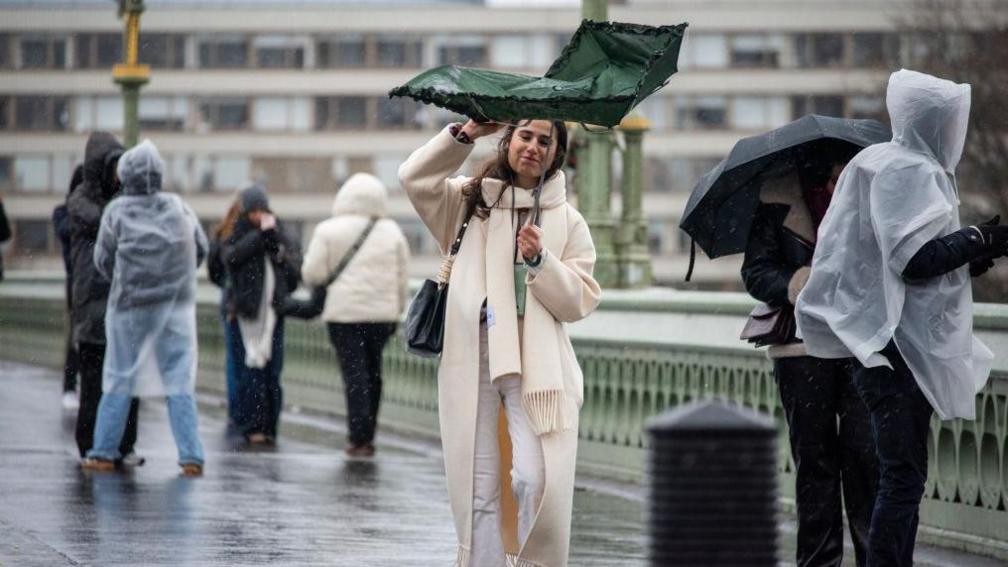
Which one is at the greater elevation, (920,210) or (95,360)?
(920,210)

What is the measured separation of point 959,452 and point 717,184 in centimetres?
225

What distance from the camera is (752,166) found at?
883cm

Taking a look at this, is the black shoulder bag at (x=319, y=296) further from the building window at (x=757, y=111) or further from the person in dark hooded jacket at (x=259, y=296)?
the building window at (x=757, y=111)

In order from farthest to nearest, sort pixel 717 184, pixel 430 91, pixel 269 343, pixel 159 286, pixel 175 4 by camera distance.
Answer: pixel 175 4, pixel 269 343, pixel 159 286, pixel 717 184, pixel 430 91

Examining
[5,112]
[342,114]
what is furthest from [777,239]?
[5,112]

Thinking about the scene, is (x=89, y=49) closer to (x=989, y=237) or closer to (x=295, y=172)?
(x=295, y=172)

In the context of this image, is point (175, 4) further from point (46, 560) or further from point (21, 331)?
point (46, 560)

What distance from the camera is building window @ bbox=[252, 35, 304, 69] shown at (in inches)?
4257

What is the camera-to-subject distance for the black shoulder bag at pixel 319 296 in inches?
623

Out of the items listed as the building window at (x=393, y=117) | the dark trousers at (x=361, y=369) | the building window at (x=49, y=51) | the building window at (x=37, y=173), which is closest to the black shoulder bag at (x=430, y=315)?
the dark trousers at (x=361, y=369)

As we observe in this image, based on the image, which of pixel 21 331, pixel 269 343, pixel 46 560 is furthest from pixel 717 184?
pixel 21 331

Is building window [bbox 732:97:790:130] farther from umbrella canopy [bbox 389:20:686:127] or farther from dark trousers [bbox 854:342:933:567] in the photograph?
umbrella canopy [bbox 389:20:686:127]

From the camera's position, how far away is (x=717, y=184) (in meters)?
8.87

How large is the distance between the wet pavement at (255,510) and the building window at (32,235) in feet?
315
